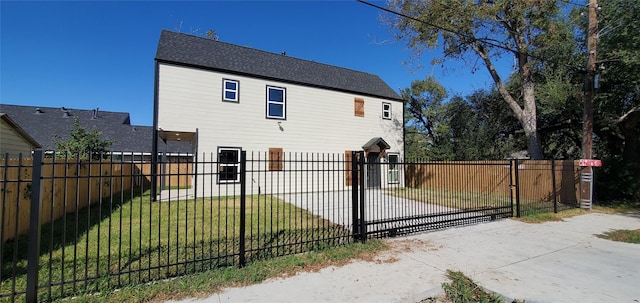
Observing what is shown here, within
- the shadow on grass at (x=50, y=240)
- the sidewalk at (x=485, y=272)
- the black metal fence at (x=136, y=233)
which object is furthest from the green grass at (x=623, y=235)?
the shadow on grass at (x=50, y=240)

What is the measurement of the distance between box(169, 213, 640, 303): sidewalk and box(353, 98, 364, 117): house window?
10.9 metres

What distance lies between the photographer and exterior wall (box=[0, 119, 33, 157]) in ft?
32.1

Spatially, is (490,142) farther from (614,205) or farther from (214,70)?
(214,70)

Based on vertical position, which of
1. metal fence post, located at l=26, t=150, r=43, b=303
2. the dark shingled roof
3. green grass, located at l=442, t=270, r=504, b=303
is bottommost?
green grass, located at l=442, t=270, r=504, b=303

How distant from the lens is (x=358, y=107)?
17219 millimetres

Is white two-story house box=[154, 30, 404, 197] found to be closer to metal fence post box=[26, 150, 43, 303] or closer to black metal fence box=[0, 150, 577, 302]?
black metal fence box=[0, 150, 577, 302]

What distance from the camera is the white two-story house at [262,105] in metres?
12.4

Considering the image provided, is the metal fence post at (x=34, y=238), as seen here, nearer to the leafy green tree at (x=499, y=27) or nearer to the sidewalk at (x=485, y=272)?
the sidewalk at (x=485, y=272)

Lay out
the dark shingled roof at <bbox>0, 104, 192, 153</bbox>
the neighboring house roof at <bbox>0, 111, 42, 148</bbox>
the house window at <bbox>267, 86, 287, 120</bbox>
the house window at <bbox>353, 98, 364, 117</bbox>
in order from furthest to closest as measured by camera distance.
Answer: the dark shingled roof at <bbox>0, 104, 192, 153</bbox>
the house window at <bbox>353, 98, 364, 117</bbox>
the house window at <bbox>267, 86, 287, 120</bbox>
the neighboring house roof at <bbox>0, 111, 42, 148</bbox>

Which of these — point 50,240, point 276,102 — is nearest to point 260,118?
point 276,102

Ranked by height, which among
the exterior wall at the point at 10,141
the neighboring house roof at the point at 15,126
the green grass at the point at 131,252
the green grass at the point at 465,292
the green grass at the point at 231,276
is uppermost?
the neighboring house roof at the point at 15,126

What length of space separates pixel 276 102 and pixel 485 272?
1195 centimetres

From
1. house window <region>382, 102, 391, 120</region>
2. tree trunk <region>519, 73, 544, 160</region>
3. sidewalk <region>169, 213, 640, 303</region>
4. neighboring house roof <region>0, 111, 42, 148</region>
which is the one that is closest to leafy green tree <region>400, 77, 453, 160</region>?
house window <region>382, 102, 391, 120</region>

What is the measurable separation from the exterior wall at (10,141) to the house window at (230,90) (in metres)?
7.29
